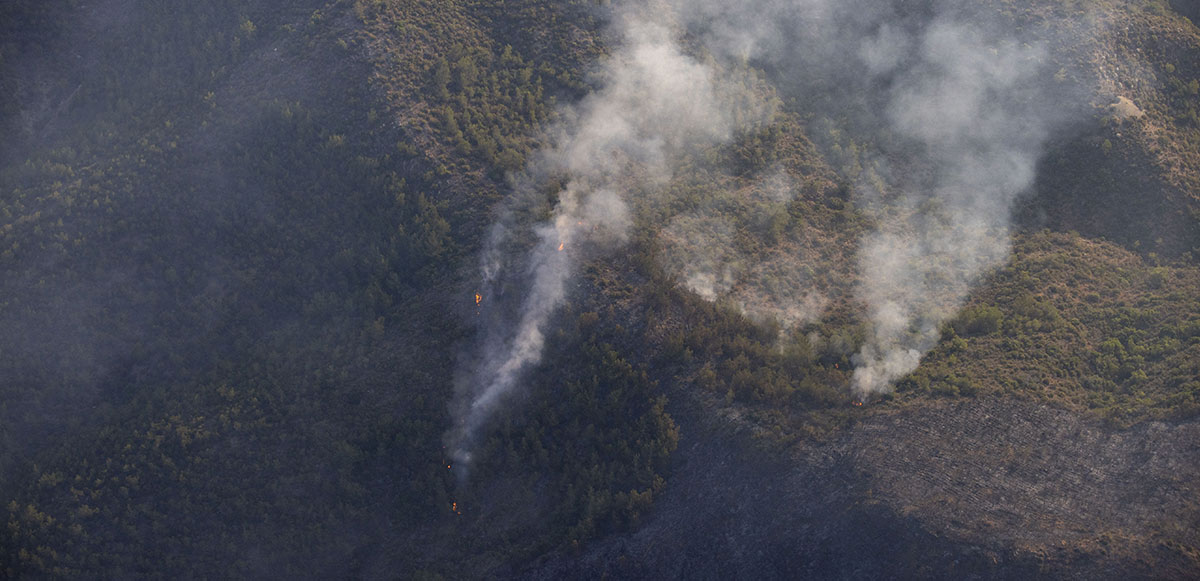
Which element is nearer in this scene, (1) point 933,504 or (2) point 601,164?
(1) point 933,504

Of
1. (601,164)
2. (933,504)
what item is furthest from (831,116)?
(933,504)

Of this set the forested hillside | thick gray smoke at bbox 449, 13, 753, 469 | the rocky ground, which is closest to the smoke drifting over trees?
thick gray smoke at bbox 449, 13, 753, 469

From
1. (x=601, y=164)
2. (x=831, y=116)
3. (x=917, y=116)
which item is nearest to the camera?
(x=601, y=164)

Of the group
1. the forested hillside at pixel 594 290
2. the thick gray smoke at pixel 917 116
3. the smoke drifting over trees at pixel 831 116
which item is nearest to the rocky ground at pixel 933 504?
the forested hillside at pixel 594 290

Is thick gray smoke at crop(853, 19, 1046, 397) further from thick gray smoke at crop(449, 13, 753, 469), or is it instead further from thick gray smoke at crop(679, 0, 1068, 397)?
thick gray smoke at crop(449, 13, 753, 469)

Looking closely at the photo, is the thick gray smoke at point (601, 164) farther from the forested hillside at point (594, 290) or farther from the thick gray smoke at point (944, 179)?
the thick gray smoke at point (944, 179)

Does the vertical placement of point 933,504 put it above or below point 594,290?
above

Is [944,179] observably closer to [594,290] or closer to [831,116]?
[831,116]
